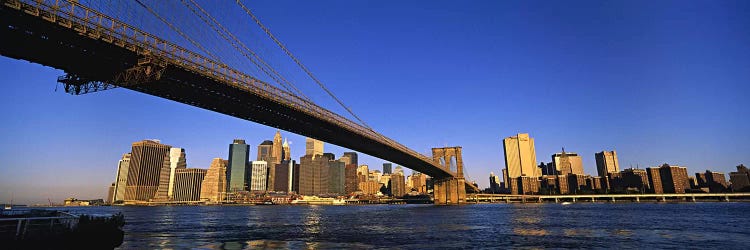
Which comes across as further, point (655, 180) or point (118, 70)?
point (655, 180)

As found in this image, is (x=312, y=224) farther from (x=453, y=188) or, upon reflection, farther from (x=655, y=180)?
(x=655, y=180)

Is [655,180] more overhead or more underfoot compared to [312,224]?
more overhead

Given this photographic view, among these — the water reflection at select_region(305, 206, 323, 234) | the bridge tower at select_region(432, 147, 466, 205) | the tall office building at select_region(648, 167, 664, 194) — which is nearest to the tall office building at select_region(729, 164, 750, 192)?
the tall office building at select_region(648, 167, 664, 194)

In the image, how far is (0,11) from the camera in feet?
64.3

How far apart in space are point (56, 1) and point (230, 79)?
13.6 m

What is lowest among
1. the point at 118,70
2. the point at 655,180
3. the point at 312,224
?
the point at 312,224

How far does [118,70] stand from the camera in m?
27.8

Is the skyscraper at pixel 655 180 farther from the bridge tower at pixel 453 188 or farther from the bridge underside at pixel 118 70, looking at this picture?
the bridge underside at pixel 118 70

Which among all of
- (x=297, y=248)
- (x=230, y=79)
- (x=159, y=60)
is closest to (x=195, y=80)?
(x=230, y=79)

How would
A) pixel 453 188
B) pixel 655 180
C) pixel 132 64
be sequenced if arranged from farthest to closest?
pixel 655 180 → pixel 453 188 → pixel 132 64

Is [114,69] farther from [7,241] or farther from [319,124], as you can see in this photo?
[319,124]

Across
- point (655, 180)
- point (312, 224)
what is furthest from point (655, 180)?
point (312, 224)

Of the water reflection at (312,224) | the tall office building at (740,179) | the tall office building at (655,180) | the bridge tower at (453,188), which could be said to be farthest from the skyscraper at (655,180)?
the water reflection at (312,224)

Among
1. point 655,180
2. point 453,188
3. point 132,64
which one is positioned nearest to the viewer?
point 132,64
